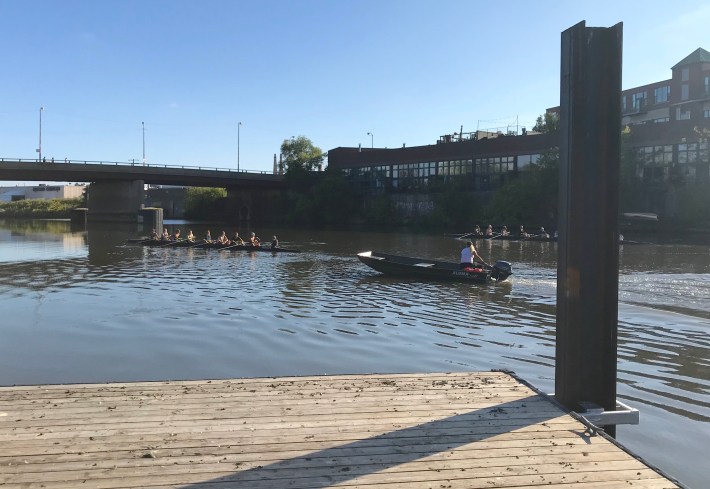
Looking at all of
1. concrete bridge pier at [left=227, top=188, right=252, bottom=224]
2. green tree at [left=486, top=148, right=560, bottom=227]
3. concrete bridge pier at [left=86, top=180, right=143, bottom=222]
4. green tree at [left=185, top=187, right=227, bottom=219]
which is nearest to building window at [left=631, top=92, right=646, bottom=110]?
green tree at [left=486, top=148, right=560, bottom=227]

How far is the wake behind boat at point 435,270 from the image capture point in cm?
2556

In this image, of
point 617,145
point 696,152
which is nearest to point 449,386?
point 617,145

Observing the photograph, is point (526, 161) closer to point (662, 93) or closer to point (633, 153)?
point (633, 153)

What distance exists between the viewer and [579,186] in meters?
7.27

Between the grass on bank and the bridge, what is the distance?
39.4m

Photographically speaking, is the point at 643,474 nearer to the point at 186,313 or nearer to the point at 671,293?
the point at 186,313

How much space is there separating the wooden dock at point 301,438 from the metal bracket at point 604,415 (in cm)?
39

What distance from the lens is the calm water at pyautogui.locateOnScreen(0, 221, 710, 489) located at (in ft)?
37.6

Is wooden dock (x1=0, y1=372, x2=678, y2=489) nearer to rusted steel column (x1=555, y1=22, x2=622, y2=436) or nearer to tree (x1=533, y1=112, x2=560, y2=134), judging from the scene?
rusted steel column (x1=555, y1=22, x2=622, y2=436)

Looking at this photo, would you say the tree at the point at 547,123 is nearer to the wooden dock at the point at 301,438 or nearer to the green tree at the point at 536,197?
the green tree at the point at 536,197

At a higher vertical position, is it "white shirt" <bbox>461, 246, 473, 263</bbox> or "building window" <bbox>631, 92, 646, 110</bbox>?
"building window" <bbox>631, 92, 646, 110</bbox>

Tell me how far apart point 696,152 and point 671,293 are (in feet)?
159

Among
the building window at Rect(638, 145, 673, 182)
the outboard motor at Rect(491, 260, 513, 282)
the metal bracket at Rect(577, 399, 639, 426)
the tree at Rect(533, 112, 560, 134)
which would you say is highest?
the tree at Rect(533, 112, 560, 134)

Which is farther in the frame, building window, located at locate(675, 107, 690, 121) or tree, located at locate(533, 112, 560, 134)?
building window, located at locate(675, 107, 690, 121)
